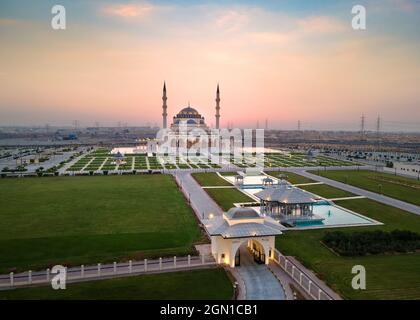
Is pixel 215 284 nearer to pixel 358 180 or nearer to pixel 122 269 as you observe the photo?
pixel 122 269

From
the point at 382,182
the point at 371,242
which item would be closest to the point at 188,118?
the point at 382,182

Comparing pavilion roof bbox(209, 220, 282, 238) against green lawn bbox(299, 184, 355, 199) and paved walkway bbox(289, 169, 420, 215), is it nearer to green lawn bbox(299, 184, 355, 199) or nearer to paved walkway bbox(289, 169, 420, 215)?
paved walkway bbox(289, 169, 420, 215)

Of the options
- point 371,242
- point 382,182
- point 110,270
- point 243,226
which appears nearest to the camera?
point 110,270

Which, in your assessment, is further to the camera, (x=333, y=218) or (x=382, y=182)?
(x=382, y=182)

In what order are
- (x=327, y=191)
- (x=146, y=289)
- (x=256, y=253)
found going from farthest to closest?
(x=327, y=191) → (x=256, y=253) → (x=146, y=289)

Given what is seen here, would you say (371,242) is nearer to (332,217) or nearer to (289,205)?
(332,217)

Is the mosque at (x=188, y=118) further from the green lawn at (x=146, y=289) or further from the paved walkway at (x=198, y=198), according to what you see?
the green lawn at (x=146, y=289)
